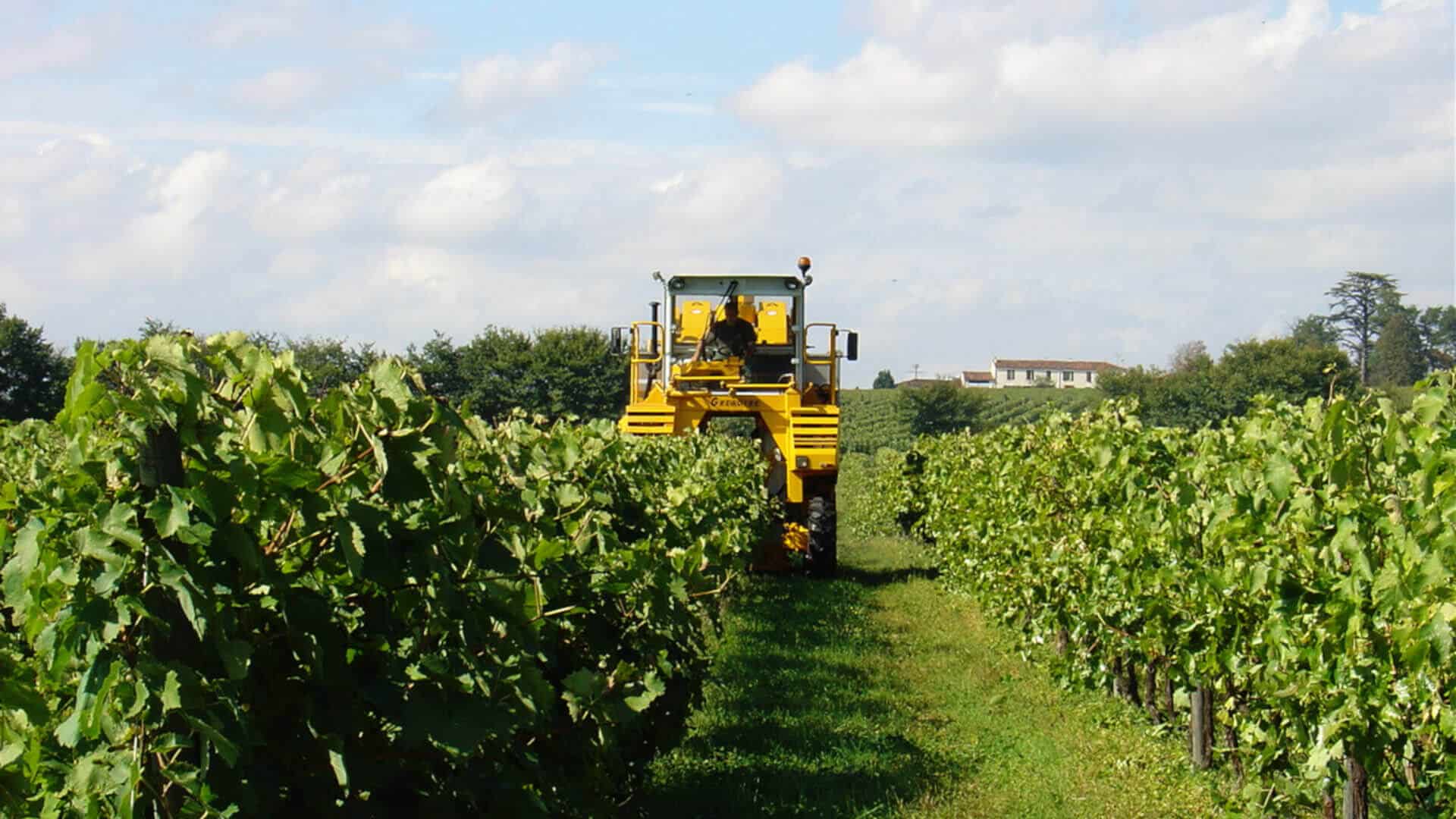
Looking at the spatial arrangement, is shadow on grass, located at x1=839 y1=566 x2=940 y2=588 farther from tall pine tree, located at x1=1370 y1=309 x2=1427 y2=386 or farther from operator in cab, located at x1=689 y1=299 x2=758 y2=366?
tall pine tree, located at x1=1370 y1=309 x2=1427 y2=386

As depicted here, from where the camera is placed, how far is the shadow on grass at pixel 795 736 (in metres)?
6.45

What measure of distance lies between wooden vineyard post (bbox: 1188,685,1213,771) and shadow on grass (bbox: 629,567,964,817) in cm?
118

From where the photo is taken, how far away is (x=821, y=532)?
14.9 metres

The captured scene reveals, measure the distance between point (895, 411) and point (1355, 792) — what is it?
51179 millimetres

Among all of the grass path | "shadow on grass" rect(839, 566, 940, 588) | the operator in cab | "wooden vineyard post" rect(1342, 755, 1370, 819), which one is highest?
the operator in cab

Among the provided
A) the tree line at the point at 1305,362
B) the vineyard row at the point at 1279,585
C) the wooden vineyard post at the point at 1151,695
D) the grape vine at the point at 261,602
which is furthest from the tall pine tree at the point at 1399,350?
the grape vine at the point at 261,602

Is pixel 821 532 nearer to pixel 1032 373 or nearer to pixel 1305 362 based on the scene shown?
pixel 1305 362

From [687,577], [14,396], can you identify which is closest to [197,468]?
[687,577]

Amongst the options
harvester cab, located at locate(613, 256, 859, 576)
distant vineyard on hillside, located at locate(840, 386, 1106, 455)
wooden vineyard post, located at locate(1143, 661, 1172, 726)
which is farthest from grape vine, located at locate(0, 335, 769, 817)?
distant vineyard on hillside, located at locate(840, 386, 1106, 455)

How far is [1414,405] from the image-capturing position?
3889mm

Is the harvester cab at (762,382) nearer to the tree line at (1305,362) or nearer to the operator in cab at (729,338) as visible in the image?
the operator in cab at (729,338)

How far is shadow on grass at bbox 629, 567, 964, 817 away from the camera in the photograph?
6.45 metres

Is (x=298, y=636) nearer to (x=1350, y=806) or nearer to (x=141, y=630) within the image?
(x=141, y=630)

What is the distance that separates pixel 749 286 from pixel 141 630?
13.7 metres
